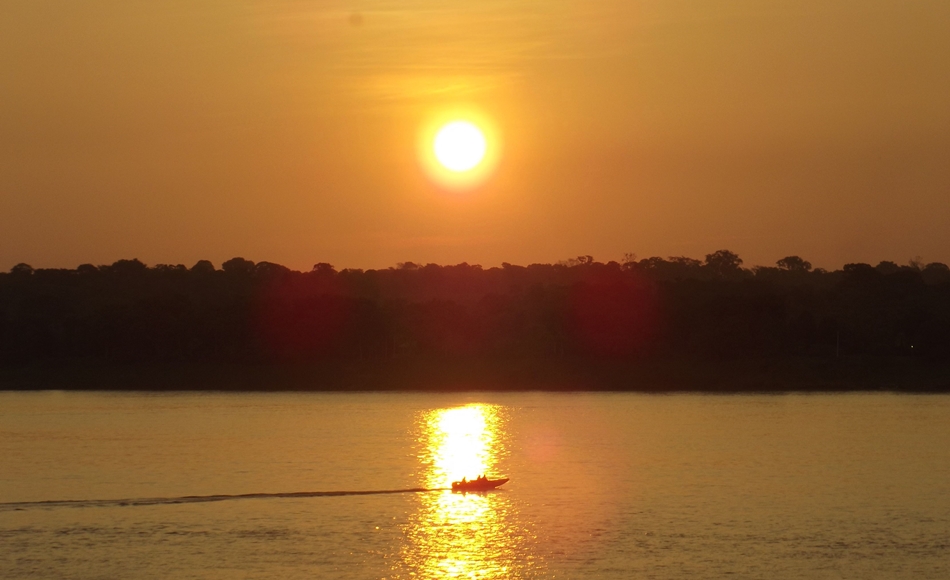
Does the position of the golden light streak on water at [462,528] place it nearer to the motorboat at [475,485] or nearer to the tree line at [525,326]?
the motorboat at [475,485]

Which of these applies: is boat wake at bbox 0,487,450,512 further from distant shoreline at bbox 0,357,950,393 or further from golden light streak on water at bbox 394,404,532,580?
distant shoreline at bbox 0,357,950,393

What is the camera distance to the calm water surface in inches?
1658

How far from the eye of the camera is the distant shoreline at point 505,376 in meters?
148

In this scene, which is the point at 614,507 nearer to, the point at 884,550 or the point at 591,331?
the point at 884,550

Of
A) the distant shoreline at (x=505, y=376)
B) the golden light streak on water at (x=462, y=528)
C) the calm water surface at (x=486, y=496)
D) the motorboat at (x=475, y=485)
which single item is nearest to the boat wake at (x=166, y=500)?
the calm water surface at (x=486, y=496)

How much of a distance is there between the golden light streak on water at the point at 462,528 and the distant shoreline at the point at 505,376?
73.0 m

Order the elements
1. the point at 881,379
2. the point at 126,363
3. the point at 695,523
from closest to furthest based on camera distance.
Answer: the point at 695,523
the point at 881,379
the point at 126,363

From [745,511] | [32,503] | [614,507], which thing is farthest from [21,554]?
[745,511]

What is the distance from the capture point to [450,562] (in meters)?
42.0

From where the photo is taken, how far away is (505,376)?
528 feet

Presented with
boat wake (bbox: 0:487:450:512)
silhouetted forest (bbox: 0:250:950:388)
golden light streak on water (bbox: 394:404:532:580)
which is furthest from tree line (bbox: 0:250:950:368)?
boat wake (bbox: 0:487:450:512)

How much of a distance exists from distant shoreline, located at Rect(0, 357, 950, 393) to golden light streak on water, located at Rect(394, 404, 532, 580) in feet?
240

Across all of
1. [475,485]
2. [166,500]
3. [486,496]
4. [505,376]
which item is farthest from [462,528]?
[505,376]

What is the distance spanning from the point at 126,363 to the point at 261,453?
3286 inches
